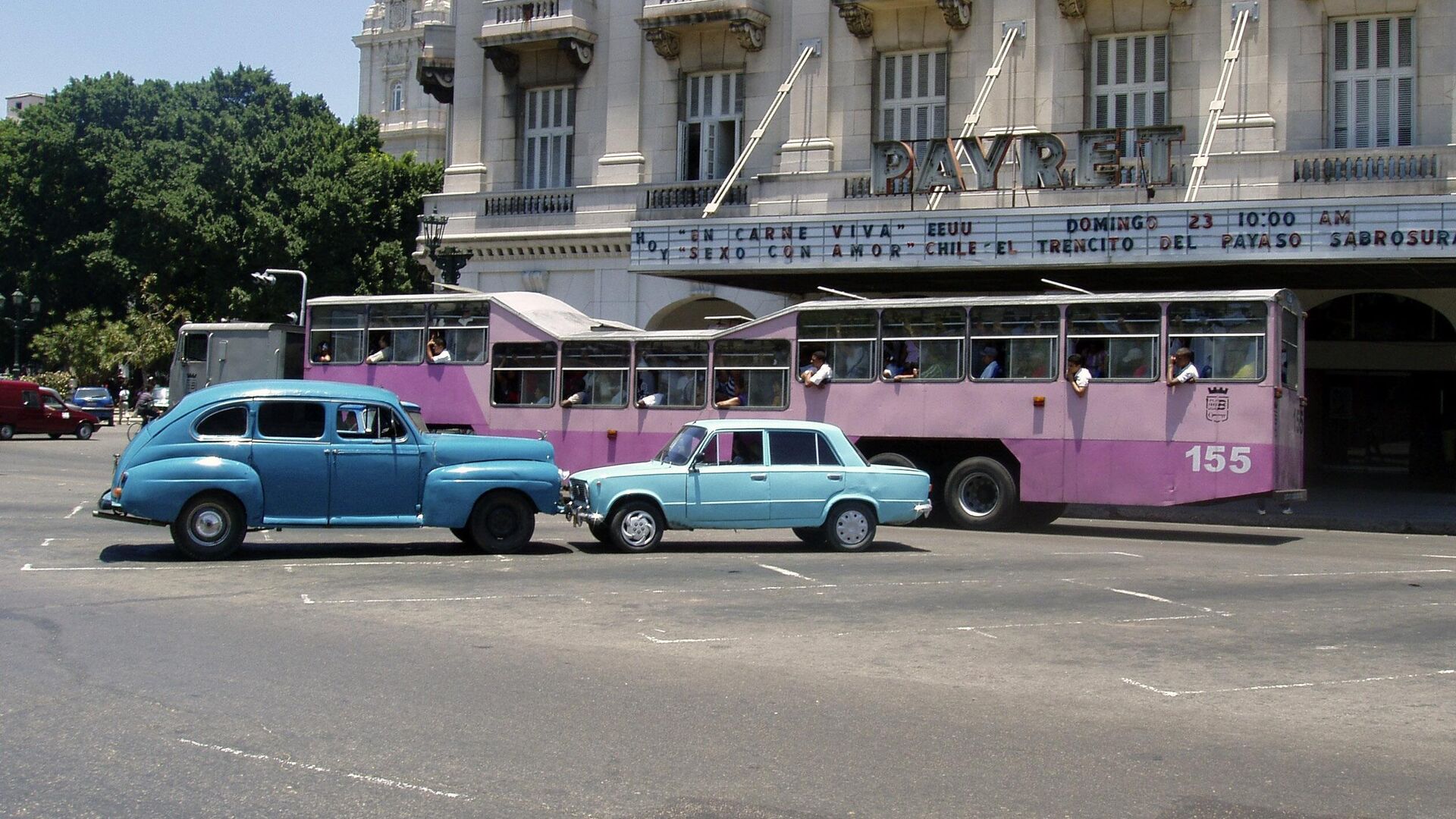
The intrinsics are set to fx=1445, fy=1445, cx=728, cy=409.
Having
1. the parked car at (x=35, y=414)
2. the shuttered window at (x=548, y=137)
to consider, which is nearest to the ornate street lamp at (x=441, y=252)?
the shuttered window at (x=548, y=137)

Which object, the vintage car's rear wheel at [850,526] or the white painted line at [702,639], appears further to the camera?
the vintage car's rear wheel at [850,526]

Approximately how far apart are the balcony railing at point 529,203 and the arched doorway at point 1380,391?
16.3 metres

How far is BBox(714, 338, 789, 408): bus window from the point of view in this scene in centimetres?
2170

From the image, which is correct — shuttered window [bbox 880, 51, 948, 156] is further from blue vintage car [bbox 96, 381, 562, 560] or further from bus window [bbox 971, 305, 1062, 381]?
blue vintage car [bbox 96, 381, 562, 560]

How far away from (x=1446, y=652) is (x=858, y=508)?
23.1 ft

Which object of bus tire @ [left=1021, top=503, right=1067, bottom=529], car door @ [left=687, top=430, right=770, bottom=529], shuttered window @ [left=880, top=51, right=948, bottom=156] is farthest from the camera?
shuttered window @ [left=880, top=51, right=948, bottom=156]

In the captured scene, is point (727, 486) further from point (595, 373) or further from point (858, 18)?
point (858, 18)

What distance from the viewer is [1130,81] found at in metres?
27.5

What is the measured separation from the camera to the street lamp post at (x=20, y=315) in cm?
6159

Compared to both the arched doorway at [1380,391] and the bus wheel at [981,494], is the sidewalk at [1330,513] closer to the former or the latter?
the bus wheel at [981,494]

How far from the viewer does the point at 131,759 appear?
6.65m

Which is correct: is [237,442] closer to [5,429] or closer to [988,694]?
[988,694]

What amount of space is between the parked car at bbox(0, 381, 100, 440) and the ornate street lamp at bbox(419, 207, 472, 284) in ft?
54.3

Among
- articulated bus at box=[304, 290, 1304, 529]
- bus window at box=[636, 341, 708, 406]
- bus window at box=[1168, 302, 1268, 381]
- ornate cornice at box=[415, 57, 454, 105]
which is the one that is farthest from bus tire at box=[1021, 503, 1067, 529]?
ornate cornice at box=[415, 57, 454, 105]
